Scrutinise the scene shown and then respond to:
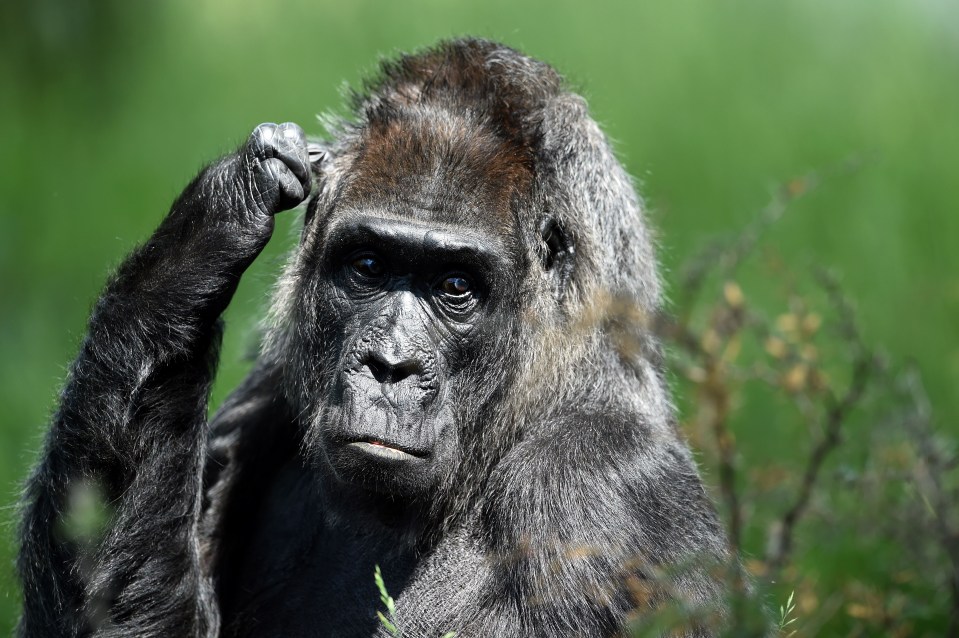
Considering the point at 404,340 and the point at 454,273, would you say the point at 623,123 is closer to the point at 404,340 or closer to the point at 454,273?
the point at 454,273

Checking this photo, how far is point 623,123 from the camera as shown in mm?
13500

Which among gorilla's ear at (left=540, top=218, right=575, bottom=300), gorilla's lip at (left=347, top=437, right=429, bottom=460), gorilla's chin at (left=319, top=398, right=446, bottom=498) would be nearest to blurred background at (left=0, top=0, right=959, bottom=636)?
gorilla's ear at (left=540, top=218, right=575, bottom=300)

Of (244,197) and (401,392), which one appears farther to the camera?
(244,197)

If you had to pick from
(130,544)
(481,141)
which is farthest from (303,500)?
(481,141)

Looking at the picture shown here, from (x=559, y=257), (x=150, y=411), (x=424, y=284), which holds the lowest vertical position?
(x=150, y=411)

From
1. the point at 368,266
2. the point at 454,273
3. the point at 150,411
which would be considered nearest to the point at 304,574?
the point at 150,411

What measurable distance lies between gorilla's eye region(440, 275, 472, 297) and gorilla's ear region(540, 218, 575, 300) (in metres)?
0.45

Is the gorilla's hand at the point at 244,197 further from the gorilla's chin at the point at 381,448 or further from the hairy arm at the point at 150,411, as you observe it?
the gorilla's chin at the point at 381,448

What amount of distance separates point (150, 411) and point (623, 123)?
28.6 feet

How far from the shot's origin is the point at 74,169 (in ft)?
44.2

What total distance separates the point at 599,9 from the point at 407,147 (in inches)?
394

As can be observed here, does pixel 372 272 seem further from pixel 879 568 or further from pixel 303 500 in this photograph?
pixel 879 568

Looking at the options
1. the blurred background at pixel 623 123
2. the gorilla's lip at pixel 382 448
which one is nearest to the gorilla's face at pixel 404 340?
the gorilla's lip at pixel 382 448

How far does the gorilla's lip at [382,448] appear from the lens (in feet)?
16.9
